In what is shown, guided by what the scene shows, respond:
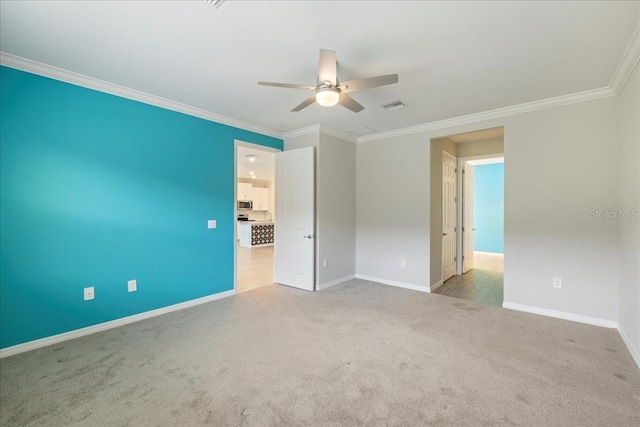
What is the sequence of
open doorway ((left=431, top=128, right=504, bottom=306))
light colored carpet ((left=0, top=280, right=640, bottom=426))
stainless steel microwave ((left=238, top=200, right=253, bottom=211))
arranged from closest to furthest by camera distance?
1. light colored carpet ((left=0, top=280, right=640, bottom=426))
2. open doorway ((left=431, top=128, right=504, bottom=306))
3. stainless steel microwave ((left=238, top=200, right=253, bottom=211))

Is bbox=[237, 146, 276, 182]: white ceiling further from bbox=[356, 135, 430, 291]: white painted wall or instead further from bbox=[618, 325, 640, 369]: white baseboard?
bbox=[618, 325, 640, 369]: white baseboard

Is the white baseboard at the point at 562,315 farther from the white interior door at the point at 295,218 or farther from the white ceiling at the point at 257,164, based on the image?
the white ceiling at the point at 257,164

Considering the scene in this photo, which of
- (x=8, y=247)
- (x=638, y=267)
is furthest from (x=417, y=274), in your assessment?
(x=8, y=247)

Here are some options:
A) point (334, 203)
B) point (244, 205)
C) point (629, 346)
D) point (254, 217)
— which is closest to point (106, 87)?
point (334, 203)

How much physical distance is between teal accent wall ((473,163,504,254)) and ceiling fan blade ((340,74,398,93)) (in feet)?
24.0

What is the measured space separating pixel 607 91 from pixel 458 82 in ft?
5.42

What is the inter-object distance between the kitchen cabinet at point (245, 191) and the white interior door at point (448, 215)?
7.98m

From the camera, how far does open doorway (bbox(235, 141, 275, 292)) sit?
5117mm

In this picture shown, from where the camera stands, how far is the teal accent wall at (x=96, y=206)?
2488mm

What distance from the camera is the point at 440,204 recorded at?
4797 mm

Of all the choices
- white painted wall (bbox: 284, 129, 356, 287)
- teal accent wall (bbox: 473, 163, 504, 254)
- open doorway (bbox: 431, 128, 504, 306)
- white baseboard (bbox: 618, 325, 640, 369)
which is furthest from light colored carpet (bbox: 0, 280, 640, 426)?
teal accent wall (bbox: 473, 163, 504, 254)

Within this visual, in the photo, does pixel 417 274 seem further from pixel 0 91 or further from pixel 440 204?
pixel 0 91

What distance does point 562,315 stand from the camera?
3.29 meters

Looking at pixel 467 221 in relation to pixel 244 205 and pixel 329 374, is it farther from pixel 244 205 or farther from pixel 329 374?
pixel 244 205
